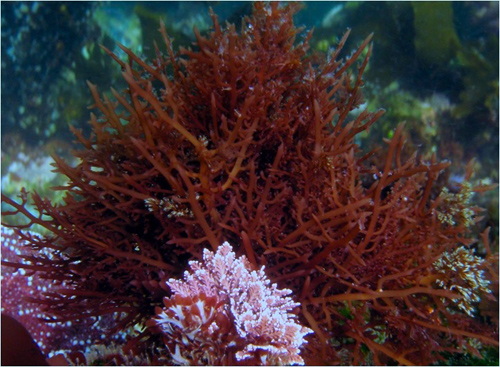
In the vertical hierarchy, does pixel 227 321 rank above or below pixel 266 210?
below

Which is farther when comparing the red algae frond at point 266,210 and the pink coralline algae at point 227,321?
the red algae frond at point 266,210

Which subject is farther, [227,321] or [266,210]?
[266,210]

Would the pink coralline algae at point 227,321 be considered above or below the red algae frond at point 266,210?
below

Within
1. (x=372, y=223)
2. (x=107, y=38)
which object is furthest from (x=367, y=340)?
(x=107, y=38)

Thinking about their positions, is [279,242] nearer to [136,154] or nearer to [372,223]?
[372,223]
